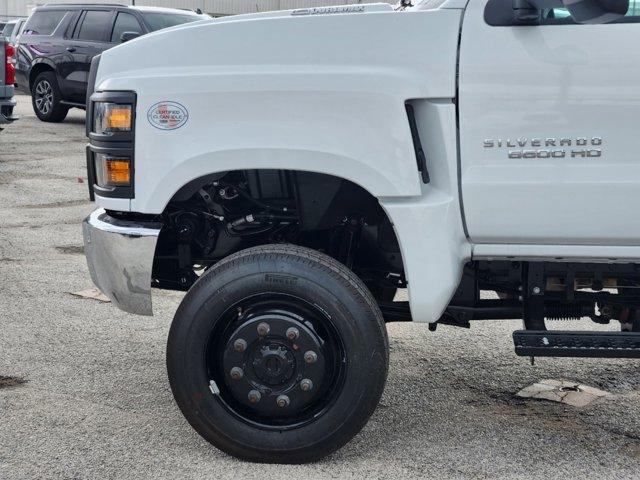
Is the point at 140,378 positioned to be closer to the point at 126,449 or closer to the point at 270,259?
the point at 126,449

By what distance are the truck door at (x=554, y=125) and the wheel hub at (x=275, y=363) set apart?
2.64ft

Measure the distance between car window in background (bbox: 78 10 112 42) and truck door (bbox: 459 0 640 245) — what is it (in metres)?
13.7

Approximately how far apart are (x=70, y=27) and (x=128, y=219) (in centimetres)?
1373

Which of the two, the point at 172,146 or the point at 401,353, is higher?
the point at 172,146

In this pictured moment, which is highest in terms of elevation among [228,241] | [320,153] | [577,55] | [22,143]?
[577,55]

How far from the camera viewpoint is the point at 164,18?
52.7 feet

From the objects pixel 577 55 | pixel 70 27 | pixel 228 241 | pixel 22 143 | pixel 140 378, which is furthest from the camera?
pixel 70 27

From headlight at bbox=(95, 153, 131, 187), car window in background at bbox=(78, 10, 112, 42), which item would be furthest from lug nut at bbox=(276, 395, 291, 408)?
car window in background at bbox=(78, 10, 112, 42)

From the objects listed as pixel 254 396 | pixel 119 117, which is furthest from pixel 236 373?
pixel 119 117

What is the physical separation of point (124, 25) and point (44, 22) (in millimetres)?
2085

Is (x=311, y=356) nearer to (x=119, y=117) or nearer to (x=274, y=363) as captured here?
(x=274, y=363)

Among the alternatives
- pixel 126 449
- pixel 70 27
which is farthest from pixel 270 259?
pixel 70 27

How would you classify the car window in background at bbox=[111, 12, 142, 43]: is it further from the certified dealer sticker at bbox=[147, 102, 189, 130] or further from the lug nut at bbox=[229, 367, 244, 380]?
the lug nut at bbox=[229, 367, 244, 380]

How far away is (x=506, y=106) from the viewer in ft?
11.3
